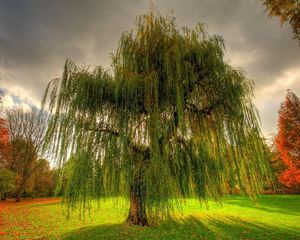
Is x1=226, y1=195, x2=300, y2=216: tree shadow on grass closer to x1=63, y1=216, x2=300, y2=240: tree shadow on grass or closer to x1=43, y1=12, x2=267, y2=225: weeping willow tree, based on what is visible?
x1=63, y1=216, x2=300, y2=240: tree shadow on grass

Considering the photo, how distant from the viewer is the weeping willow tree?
456cm

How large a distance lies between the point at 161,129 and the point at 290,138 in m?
15.2

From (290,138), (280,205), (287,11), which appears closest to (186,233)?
(287,11)

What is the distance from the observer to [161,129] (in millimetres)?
4621

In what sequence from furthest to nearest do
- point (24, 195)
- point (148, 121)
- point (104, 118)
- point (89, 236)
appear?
1. point (24, 195)
2. point (89, 236)
3. point (104, 118)
4. point (148, 121)

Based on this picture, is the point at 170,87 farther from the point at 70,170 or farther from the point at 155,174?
the point at 70,170

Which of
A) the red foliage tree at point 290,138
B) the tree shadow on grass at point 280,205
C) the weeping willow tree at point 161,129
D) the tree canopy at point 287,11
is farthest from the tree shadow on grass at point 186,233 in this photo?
the red foliage tree at point 290,138

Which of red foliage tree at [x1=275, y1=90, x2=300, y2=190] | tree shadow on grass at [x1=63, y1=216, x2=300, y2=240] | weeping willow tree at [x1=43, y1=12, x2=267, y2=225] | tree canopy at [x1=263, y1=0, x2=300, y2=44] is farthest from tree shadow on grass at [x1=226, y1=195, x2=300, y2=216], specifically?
tree canopy at [x1=263, y1=0, x2=300, y2=44]

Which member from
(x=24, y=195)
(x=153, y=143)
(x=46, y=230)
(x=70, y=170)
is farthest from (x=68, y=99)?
(x=24, y=195)

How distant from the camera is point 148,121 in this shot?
15.5ft

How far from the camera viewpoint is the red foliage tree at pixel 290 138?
48.6 ft

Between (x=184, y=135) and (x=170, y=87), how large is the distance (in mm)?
1254

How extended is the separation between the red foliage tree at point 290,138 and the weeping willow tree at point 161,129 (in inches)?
496

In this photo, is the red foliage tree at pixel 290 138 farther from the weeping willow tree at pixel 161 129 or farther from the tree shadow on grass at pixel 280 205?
the weeping willow tree at pixel 161 129
